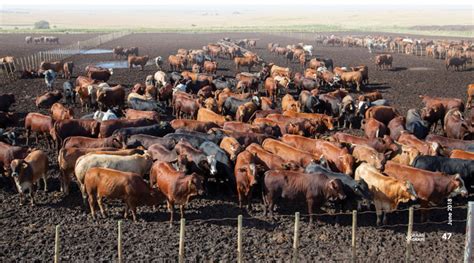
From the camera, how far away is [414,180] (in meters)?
10.2

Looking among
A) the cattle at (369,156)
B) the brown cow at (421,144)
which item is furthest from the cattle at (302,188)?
the brown cow at (421,144)

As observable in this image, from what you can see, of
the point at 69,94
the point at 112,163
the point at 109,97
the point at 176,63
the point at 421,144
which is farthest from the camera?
the point at 176,63

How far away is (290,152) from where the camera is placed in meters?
12.1

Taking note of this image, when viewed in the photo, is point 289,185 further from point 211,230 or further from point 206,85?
point 206,85

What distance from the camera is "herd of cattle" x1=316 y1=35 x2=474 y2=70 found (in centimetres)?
3365

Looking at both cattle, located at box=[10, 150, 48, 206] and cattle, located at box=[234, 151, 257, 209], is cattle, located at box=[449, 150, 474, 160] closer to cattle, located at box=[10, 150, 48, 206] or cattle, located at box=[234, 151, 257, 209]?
cattle, located at box=[234, 151, 257, 209]

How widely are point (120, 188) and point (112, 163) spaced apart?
4.15ft

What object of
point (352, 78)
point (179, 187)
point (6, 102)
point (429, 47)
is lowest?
point (179, 187)

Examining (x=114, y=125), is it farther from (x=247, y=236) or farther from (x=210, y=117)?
(x=247, y=236)

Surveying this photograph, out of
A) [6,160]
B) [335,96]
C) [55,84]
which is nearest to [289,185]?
[6,160]

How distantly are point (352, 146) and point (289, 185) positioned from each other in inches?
127

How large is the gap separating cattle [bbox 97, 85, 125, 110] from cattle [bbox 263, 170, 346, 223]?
1077 cm

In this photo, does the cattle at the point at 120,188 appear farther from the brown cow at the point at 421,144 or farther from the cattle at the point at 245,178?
the brown cow at the point at 421,144

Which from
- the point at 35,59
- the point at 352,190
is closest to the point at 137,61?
the point at 35,59
